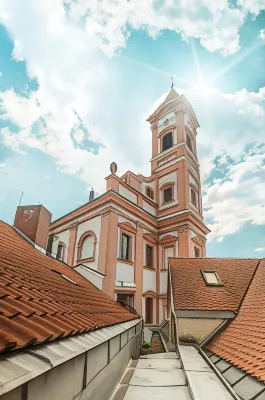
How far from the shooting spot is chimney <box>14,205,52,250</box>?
9109 millimetres

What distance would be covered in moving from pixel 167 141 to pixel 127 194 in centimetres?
838

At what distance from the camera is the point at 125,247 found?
56.5 ft

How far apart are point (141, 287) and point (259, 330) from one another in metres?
12.8

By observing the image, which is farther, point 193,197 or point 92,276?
point 193,197

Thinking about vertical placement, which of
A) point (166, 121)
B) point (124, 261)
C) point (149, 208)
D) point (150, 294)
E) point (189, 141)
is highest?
point (166, 121)

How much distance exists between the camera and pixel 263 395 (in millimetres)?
2791

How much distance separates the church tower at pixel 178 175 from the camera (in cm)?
1928

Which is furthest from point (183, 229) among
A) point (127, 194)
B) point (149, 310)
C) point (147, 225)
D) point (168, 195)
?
point (149, 310)

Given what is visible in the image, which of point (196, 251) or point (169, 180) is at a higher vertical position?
point (169, 180)

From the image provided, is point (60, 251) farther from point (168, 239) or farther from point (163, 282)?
point (168, 239)

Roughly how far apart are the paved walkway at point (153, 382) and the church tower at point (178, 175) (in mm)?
13225

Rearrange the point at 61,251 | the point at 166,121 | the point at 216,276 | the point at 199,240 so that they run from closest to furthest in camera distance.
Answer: the point at 216,276 → the point at 61,251 → the point at 199,240 → the point at 166,121

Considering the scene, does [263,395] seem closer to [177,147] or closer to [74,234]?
[74,234]

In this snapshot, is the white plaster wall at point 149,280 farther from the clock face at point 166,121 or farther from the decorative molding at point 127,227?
the clock face at point 166,121
